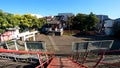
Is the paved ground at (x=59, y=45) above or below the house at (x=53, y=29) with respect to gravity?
below

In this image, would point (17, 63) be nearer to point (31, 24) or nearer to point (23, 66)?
point (23, 66)

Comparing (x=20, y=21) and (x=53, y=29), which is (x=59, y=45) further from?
(x=53, y=29)

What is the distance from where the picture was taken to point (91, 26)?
43.9 metres

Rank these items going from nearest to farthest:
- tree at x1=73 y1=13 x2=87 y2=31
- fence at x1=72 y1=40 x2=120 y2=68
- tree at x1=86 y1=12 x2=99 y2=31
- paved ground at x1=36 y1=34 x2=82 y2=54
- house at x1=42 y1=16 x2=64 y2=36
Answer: fence at x1=72 y1=40 x2=120 y2=68, paved ground at x1=36 y1=34 x2=82 y2=54, house at x1=42 y1=16 x2=64 y2=36, tree at x1=86 y1=12 x2=99 y2=31, tree at x1=73 y1=13 x2=87 y2=31

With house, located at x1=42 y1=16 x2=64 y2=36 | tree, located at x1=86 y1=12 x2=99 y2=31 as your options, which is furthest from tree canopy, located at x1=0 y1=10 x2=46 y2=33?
tree, located at x1=86 y1=12 x2=99 y2=31

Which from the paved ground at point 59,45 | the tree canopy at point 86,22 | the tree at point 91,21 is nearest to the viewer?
the paved ground at point 59,45

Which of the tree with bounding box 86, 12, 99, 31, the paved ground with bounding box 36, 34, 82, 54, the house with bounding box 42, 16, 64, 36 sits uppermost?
the tree with bounding box 86, 12, 99, 31

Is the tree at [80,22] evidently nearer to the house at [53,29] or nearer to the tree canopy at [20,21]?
the house at [53,29]

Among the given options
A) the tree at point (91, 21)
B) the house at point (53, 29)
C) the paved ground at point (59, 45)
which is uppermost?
the tree at point (91, 21)

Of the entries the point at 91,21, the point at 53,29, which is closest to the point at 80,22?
the point at 91,21

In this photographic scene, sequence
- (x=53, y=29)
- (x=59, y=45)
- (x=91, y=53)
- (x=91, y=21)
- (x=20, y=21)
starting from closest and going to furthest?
1. (x=91, y=53)
2. (x=59, y=45)
3. (x=20, y=21)
4. (x=53, y=29)
5. (x=91, y=21)

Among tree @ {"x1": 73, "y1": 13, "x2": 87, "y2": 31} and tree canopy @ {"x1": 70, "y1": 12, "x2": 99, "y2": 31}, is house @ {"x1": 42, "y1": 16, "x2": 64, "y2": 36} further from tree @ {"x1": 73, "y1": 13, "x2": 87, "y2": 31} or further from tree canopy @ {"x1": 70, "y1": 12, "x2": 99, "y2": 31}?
tree canopy @ {"x1": 70, "y1": 12, "x2": 99, "y2": 31}

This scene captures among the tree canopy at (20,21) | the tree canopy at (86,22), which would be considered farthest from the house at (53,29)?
the tree canopy at (86,22)

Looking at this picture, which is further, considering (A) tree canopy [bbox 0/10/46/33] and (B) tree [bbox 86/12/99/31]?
(B) tree [bbox 86/12/99/31]
